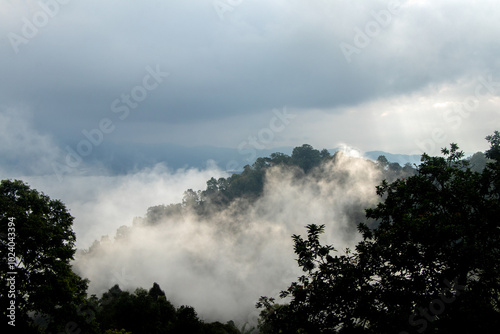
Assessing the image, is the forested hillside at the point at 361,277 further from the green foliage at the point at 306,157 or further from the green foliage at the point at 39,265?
the green foliage at the point at 306,157

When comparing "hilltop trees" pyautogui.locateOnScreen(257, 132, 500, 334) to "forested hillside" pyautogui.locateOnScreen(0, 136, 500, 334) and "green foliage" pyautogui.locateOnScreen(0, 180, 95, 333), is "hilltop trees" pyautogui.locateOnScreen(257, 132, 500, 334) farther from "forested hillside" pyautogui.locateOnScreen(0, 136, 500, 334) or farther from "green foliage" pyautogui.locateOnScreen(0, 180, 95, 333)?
"green foliage" pyautogui.locateOnScreen(0, 180, 95, 333)

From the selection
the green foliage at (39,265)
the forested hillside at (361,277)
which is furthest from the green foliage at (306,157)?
the green foliage at (39,265)

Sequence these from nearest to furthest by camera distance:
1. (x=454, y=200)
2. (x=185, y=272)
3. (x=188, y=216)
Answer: (x=454, y=200) < (x=185, y=272) < (x=188, y=216)

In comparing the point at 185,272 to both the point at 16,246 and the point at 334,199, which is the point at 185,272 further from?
the point at 16,246

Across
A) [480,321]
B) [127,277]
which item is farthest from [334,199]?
[480,321]

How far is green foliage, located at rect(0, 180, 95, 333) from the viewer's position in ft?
82.0

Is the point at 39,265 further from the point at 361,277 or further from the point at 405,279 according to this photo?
the point at 405,279

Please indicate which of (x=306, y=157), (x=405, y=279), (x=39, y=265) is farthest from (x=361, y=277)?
(x=306, y=157)

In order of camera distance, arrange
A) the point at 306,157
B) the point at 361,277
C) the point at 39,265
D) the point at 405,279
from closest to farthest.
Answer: the point at 405,279, the point at 361,277, the point at 39,265, the point at 306,157

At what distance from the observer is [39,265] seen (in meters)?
26.5

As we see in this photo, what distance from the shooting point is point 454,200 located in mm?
15836

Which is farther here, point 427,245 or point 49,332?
point 49,332

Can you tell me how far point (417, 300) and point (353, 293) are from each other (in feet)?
8.11

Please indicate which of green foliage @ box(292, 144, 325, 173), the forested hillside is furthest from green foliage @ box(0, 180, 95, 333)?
green foliage @ box(292, 144, 325, 173)
